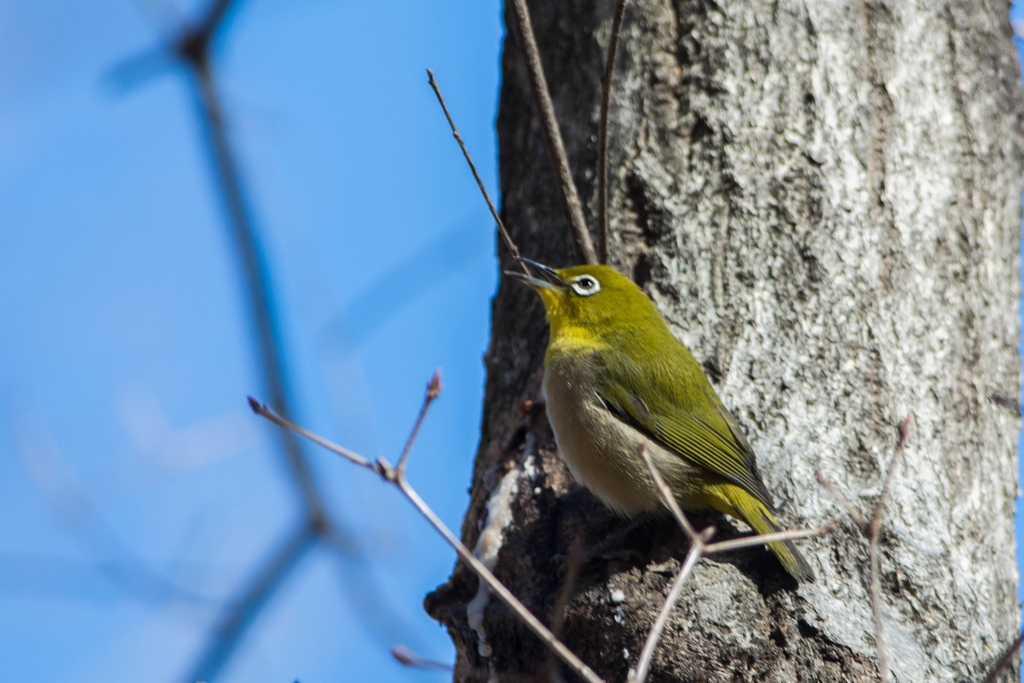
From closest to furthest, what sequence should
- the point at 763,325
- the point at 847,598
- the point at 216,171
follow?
the point at 847,598 < the point at 763,325 < the point at 216,171

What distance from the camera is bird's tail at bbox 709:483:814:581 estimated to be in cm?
305

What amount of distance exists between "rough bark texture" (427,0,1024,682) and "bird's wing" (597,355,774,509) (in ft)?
0.36

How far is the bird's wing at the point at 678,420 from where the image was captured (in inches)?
134

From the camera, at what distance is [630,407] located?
3.84 meters

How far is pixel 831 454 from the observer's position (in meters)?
3.42

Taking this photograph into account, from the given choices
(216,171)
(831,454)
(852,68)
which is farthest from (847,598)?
(216,171)

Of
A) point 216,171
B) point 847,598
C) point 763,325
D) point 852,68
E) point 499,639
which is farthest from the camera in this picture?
point 216,171

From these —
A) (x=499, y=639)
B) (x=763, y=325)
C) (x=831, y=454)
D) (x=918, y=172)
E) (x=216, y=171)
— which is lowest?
(x=499, y=639)

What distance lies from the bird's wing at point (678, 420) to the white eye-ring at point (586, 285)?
0.29 meters

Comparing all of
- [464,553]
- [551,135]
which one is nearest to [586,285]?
[551,135]

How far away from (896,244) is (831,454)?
897 mm

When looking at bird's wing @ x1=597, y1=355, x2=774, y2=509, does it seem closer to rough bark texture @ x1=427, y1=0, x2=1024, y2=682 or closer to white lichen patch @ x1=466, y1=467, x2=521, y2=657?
rough bark texture @ x1=427, y1=0, x2=1024, y2=682

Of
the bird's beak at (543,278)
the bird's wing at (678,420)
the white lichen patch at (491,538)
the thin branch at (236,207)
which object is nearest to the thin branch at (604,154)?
the bird's beak at (543,278)

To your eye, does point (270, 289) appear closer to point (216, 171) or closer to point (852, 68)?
point (216, 171)
